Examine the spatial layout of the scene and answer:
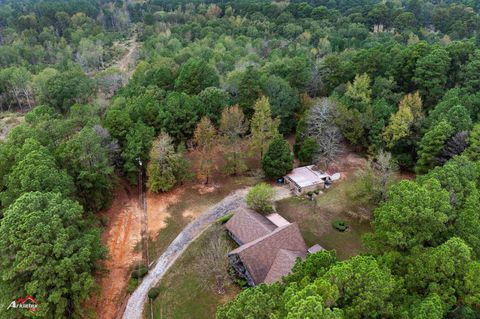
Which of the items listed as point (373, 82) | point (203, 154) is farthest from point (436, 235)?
point (373, 82)

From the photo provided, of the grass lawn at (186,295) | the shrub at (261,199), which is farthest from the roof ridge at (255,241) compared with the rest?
the shrub at (261,199)

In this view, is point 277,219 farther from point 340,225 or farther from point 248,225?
point 340,225

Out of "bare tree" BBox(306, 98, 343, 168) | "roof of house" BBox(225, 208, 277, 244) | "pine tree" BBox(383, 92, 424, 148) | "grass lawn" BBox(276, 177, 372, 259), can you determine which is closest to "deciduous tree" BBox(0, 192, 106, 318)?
"roof of house" BBox(225, 208, 277, 244)

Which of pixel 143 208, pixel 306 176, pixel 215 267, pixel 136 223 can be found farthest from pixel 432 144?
pixel 136 223

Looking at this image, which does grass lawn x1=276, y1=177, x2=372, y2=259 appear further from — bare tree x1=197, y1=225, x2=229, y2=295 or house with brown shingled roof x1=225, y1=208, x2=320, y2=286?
bare tree x1=197, y1=225, x2=229, y2=295

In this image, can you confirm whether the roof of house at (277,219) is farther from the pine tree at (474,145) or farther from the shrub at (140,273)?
the pine tree at (474,145)
